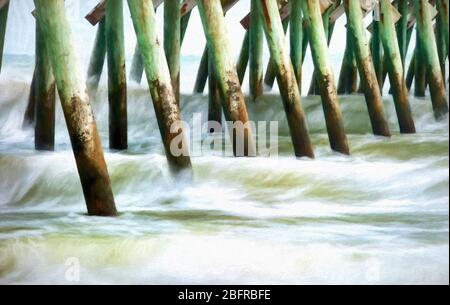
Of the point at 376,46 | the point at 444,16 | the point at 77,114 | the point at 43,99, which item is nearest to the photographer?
the point at 444,16

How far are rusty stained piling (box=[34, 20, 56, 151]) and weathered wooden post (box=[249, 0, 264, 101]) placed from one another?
0.75 metres

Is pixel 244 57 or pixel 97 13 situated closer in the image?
pixel 244 57

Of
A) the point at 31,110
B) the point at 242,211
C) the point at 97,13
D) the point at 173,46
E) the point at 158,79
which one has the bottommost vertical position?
the point at 242,211

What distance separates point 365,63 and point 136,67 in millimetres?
817

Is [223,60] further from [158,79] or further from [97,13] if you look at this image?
[97,13]

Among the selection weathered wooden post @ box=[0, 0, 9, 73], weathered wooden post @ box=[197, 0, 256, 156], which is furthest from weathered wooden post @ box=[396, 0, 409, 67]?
weathered wooden post @ box=[0, 0, 9, 73]

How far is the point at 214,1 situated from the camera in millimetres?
3547

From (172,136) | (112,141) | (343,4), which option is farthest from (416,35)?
(112,141)

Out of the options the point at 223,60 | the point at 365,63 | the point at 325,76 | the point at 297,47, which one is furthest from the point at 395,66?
the point at 223,60

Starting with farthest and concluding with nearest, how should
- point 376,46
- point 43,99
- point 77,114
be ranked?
point 43,99 → point 376,46 → point 77,114

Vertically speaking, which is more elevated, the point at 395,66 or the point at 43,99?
the point at 395,66

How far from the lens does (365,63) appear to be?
3506 mm

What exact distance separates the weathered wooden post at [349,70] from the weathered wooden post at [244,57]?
13.3 inches
